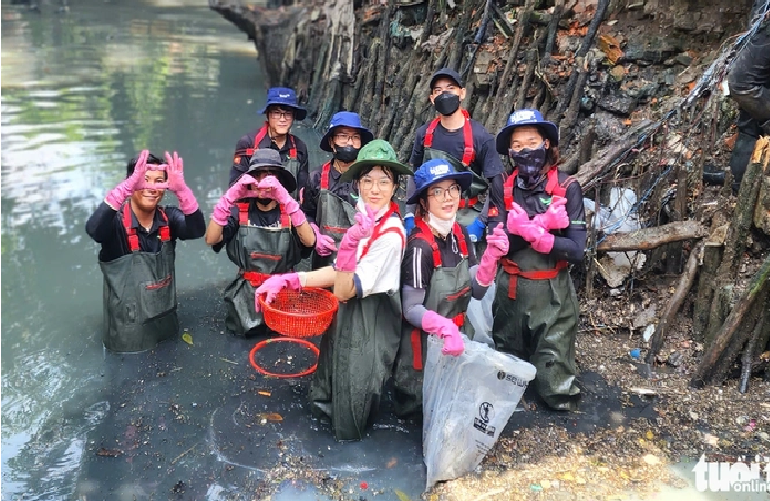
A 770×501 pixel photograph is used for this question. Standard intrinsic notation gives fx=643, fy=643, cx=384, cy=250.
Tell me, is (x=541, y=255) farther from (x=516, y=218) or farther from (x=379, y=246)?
(x=379, y=246)

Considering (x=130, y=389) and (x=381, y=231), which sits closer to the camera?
(x=381, y=231)

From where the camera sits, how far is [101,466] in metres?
3.59

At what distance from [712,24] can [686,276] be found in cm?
364

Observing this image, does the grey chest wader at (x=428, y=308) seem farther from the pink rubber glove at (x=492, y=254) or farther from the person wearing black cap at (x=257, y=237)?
the person wearing black cap at (x=257, y=237)

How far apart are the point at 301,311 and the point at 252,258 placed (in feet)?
3.46

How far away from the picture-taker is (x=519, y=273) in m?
3.99

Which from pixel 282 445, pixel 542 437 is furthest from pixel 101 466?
pixel 542 437

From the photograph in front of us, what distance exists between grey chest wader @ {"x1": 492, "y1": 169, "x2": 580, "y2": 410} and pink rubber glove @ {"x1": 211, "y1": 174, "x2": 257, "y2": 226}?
1728 millimetres

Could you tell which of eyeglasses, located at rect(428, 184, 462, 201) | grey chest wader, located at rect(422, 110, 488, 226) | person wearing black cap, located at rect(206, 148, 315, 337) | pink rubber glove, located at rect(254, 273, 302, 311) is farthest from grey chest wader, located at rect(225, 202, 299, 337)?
eyeglasses, located at rect(428, 184, 462, 201)

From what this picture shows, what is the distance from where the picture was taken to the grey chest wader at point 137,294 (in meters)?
4.56

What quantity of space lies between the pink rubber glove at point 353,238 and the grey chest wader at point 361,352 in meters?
0.21

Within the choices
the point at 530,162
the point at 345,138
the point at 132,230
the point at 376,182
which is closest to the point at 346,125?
the point at 345,138

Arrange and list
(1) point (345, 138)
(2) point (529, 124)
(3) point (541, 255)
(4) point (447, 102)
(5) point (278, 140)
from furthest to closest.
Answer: (5) point (278, 140)
(1) point (345, 138)
(4) point (447, 102)
(3) point (541, 255)
(2) point (529, 124)

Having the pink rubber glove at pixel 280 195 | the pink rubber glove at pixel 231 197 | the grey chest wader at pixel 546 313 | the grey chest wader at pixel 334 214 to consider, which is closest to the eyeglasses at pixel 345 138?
the grey chest wader at pixel 334 214
